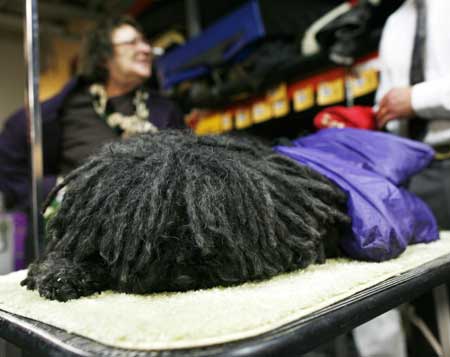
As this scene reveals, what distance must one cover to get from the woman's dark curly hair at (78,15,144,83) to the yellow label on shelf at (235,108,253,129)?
1.83 feet

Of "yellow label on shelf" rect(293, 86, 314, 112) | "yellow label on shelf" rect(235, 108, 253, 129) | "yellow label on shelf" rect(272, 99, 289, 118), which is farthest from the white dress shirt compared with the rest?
"yellow label on shelf" rect(235, 108, 253, 129)

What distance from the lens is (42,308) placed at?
0.49m

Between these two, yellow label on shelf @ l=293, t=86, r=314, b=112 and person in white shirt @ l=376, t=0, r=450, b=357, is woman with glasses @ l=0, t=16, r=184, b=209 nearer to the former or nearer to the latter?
yellow label on shelf @ l=293, t=86, r=314, b=112

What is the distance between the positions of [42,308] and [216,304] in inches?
7.9

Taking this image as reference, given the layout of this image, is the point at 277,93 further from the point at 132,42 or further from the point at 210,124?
the point at 132,42

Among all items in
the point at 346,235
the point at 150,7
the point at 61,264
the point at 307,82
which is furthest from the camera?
the point at 150,7

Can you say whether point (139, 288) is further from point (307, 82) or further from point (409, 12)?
point (307, 82)

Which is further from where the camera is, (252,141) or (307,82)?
(307,82)

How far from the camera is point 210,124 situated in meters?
2.04

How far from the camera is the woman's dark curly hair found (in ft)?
4.83

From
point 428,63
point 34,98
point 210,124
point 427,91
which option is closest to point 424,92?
point 427,91

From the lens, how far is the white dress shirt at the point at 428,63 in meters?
0.90

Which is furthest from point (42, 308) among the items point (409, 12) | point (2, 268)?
point (2, 268)

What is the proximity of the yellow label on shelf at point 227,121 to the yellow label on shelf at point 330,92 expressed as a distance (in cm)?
51
